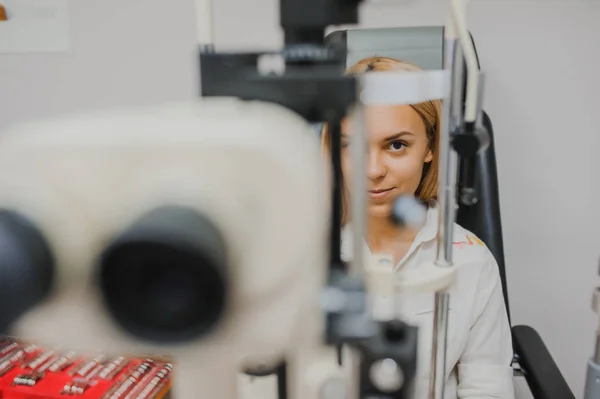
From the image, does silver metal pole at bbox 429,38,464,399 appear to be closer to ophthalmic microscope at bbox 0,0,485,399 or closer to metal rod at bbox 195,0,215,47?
ophthalmic microscope at bbox 0,0,485,399

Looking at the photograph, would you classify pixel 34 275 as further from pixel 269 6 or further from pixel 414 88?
pixel 269 6

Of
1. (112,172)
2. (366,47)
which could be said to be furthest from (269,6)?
(112,172)

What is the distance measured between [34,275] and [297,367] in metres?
0.21

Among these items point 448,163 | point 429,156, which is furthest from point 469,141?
point 429,156

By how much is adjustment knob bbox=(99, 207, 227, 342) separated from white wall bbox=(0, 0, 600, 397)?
0.99 metres

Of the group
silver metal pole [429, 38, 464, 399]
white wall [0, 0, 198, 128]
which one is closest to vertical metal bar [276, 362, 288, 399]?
silver metal pole [429, 38, 464, 399]

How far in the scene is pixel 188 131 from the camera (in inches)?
15.4

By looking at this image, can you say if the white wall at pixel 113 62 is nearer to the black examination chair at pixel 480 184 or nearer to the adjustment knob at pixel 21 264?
the black examination chair at pixel 480 184

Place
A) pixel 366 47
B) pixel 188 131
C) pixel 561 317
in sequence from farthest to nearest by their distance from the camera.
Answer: pixel 561 317 < pixel 366 47 < pixel 188 131

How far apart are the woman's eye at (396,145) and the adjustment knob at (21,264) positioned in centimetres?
80

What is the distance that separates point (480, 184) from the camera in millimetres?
1195

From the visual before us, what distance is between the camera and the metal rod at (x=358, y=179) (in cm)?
41

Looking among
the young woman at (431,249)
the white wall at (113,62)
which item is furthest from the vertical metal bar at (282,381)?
the white wall at (113,62)

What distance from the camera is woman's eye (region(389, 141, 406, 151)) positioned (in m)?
1.10
